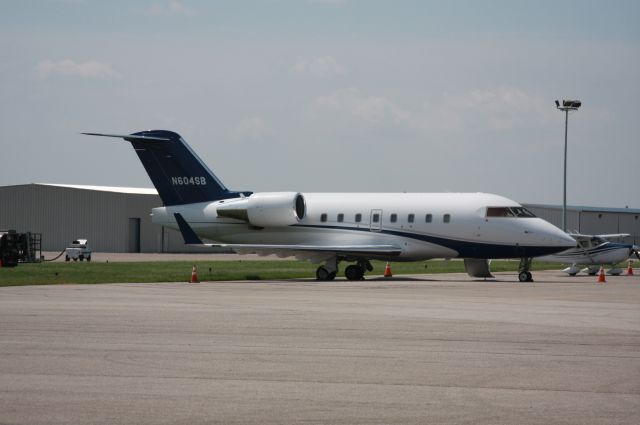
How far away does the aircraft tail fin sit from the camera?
42219mm

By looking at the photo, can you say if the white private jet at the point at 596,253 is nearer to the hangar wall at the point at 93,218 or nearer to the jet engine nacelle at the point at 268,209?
the jet engine nacelle at the point at 268,209

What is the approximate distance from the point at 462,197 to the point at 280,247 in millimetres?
6730

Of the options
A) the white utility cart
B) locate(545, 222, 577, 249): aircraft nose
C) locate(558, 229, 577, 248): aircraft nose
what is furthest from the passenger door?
the white utility cart

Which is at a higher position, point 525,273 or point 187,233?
point 187,233

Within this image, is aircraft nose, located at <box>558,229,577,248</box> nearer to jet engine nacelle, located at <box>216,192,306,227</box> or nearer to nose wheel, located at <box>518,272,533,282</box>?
nose wheel, located at <box>518,272,533,282</box>

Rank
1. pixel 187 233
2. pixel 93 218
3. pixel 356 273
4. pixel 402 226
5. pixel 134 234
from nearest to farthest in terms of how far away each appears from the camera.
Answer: pixel 187 233 < pixel 402 226 < pixel 356 273 < pixel 134 234 < pixel 93 218

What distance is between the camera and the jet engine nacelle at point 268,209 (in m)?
41.1

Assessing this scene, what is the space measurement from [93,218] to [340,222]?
4793 centimetres

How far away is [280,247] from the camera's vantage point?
129 ft

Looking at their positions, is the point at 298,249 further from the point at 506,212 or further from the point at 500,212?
the point at 506,212

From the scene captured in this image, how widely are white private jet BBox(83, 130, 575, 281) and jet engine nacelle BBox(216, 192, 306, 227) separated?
37 mm

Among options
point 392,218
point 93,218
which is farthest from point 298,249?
point 93,218

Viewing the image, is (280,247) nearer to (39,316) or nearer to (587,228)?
(39,316)

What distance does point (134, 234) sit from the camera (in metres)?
85.5
